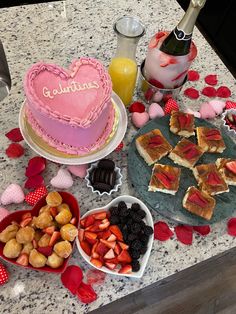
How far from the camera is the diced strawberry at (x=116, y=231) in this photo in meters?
0.71

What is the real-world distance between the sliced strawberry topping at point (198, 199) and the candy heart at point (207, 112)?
30 centimetres

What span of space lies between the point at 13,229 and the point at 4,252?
0.16 feet

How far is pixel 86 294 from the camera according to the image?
26.5 inches

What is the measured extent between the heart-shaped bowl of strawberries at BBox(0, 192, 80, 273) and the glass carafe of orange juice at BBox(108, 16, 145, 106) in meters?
0.38

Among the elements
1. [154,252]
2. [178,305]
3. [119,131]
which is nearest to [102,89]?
[119,131]

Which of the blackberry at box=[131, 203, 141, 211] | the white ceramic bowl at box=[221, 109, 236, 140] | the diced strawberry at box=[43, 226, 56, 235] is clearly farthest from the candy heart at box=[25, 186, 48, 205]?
the white ceramic bowl at box=[221, 109, 236, 140]

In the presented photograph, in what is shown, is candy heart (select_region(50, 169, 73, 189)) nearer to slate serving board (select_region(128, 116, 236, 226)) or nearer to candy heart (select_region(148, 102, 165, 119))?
slate serving board (select_region(128, 116, 236, 226))

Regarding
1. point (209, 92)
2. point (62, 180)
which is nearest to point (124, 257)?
point (62, 180)

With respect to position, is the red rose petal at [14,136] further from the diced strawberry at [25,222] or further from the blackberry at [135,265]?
the blackberry at [135,265]

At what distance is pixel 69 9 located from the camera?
116cm

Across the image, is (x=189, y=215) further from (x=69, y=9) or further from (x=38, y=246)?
(x=69, y=9)

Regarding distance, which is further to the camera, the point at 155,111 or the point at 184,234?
the point at 155,111

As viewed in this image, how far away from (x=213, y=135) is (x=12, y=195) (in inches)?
21.4

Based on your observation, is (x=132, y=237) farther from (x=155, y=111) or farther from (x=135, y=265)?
(x=155, y=111)
